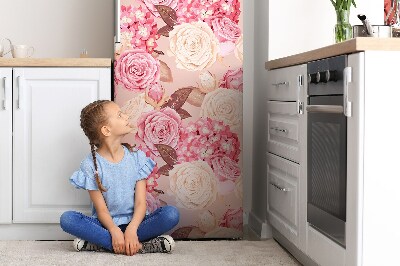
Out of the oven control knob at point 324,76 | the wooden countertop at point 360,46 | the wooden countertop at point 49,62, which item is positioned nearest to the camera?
the wooden countertop at point 360,46

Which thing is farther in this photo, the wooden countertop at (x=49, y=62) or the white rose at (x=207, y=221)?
the white rose at (x=207, y=221)

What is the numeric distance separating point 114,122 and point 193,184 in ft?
1.85

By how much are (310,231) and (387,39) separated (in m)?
0.89

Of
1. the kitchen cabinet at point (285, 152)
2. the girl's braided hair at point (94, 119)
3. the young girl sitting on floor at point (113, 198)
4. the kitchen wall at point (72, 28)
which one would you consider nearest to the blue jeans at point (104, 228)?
the young girl sitting on floor at point (113, 198)

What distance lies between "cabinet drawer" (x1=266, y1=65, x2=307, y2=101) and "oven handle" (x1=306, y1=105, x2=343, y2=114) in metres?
0.20

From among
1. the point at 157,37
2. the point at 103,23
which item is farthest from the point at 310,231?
the point at 103,23

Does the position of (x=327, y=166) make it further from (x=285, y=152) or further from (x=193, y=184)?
(x=193, y=184)

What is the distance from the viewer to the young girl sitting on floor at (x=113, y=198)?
11.1ft

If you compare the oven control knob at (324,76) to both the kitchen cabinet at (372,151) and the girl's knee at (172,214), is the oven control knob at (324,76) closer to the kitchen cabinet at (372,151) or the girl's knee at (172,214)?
the kitchen cabinet at (372,151)

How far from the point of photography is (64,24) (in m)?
4.26

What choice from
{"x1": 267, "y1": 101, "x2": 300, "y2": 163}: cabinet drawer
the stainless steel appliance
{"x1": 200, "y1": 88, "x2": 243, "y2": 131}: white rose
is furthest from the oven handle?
{"x1": 200, "y1": 88, "x2": 243, "y2": 131}: white rose

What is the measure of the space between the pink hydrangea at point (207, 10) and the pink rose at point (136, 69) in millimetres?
257

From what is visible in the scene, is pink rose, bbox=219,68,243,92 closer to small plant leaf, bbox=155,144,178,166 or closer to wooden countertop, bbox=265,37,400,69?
small plant leaf, bbox=155,144,178,166

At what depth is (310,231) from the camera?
9.54 feet
